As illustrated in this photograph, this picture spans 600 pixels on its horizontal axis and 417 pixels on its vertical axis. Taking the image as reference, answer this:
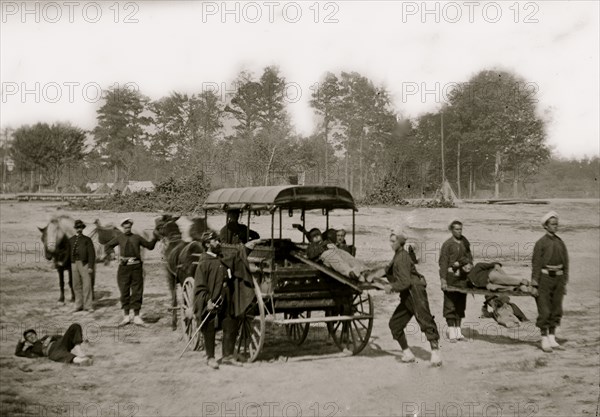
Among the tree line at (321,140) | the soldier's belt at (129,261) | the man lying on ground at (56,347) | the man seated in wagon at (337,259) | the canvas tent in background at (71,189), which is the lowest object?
the man lying on ground at (56,347)

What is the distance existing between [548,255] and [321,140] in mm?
6914

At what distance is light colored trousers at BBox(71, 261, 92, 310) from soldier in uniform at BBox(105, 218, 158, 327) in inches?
19.1

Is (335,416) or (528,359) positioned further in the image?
(528,359)

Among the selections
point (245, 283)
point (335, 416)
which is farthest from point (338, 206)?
point (335, 416)

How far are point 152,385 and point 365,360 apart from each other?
271 cm

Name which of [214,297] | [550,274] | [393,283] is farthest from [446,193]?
[214,297]

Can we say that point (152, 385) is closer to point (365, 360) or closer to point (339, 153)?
point (365, 360)

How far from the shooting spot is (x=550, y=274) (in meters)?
7.52

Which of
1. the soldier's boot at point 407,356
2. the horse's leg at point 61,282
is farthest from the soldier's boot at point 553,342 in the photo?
the horse's leg at point 61,282

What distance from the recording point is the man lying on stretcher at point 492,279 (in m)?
7.32

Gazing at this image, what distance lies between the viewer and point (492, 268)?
7543mm

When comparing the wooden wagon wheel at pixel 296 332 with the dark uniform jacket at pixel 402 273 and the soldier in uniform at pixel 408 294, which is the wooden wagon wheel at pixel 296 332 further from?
the dark uniform jacket at pixel 402 273

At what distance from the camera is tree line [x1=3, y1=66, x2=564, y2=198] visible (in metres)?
9.52

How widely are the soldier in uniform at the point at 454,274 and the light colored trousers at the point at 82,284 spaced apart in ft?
16.2
